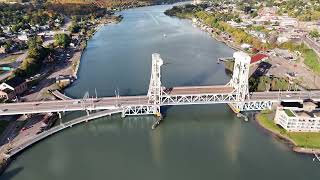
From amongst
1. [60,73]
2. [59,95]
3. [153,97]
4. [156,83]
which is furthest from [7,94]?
[156,83]

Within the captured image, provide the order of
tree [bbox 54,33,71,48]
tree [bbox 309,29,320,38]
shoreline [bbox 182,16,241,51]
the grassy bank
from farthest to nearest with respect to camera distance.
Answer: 1. tree [bbox 309,29,320,38]
2. shoreline [bbox 182,16,241,51]
3. tree [bbox 54,33,71,48]
4. the grassy bank

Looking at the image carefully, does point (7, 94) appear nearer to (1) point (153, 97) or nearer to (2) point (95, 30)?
(1) point (153, 97)

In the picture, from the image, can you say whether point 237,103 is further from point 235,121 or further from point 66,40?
point 66,40

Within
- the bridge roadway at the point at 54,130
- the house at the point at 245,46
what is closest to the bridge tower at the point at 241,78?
the bridge roadway at the point at 54,130

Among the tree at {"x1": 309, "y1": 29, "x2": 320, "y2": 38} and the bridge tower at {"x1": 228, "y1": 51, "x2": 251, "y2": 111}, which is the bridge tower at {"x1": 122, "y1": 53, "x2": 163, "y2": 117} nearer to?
the bridge tower at {"x1": 228, "y1": 51, "x2": 251, "y2": 111}

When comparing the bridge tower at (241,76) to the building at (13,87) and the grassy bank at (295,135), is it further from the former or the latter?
the building at (13,87)

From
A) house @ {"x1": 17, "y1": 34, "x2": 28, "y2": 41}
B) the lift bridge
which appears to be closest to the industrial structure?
the lift bridge
